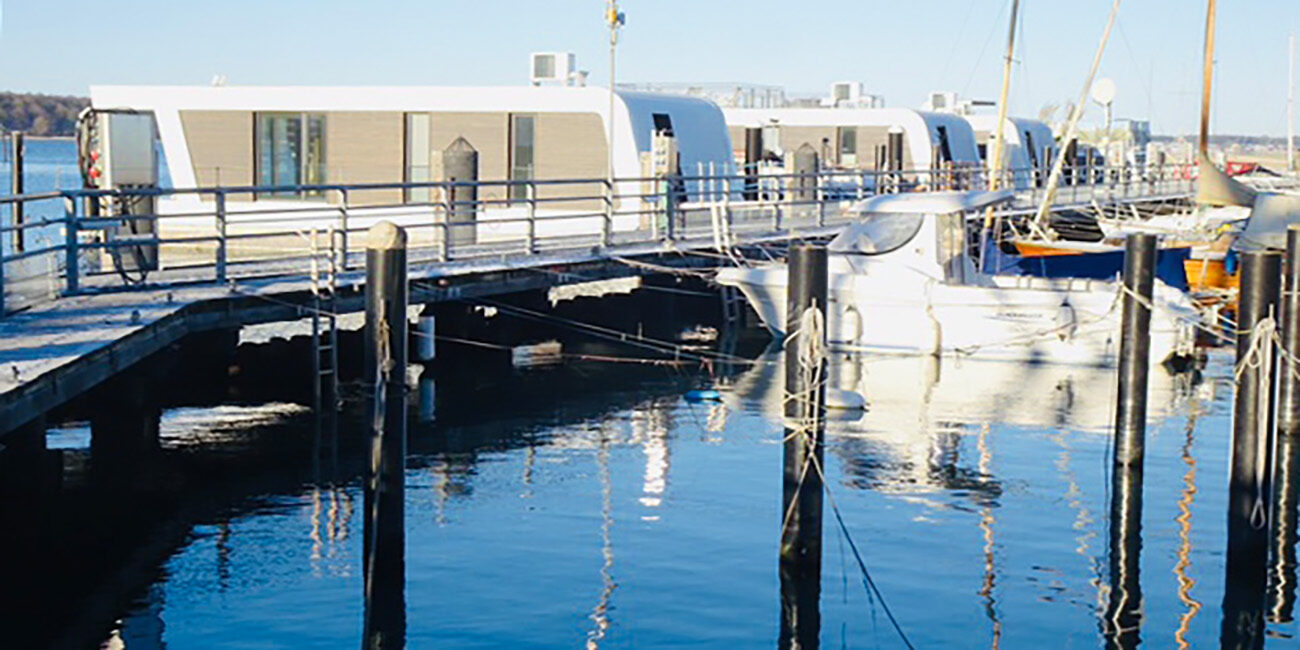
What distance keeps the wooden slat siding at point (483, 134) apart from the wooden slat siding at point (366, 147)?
85 centimetres

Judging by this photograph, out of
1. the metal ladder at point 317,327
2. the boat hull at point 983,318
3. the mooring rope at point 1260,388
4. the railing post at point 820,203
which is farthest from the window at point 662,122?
the mooring rope at point 1260,388

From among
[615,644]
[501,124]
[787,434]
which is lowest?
[615,644]

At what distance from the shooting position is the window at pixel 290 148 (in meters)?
37.9

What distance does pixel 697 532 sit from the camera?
1595cm

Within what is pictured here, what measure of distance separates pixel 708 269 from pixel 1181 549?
15.5 metres

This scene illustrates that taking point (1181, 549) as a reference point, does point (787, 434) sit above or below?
above

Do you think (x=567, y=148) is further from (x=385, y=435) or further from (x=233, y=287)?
(x=385, y=435)

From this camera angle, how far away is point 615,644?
12508mm

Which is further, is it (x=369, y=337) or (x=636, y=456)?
(x=636, y=456)

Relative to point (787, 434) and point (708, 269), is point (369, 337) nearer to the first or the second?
point (787, 434)

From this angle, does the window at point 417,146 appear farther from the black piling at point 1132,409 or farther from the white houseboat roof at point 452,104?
the black piling at point 1132,409

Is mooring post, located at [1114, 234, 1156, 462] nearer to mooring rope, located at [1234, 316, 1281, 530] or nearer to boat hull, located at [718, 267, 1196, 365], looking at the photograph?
mooring rope, located at [1234, 316, 1281, 530]

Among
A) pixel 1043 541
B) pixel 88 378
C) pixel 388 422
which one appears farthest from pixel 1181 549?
pixel 88 378

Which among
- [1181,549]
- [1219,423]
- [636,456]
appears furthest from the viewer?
[1219,423]
